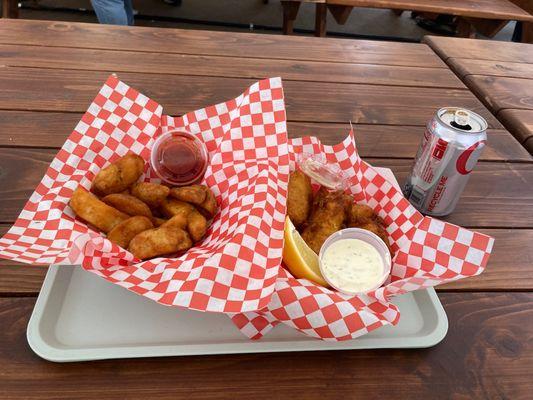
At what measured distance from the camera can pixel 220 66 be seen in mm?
1729

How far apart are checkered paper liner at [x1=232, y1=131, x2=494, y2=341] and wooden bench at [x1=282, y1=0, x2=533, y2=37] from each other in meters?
2.40

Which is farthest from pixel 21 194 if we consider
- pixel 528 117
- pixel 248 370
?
pixel 528 117

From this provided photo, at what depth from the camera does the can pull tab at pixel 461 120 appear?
3.34ft

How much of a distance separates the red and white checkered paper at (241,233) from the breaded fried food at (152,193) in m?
0.11

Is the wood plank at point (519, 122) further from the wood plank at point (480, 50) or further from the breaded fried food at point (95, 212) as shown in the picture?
the breaded fried food at point (95, 212)

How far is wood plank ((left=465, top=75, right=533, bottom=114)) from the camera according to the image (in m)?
1.69

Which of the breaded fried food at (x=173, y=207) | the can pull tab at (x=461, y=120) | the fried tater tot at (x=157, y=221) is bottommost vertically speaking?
the fried tater tot at (x=157, y=221)

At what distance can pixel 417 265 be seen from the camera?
0.90 meters

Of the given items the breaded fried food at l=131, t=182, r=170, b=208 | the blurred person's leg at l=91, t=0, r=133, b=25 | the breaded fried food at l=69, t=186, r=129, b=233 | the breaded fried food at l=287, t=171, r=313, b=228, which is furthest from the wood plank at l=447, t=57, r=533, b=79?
the blurred person's leg at l=91, t=0, r=133, b=25

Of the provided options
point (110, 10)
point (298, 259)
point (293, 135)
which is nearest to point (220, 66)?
point (293, 135)

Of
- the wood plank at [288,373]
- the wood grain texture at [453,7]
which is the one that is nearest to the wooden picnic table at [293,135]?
the wood plank at [288,373]

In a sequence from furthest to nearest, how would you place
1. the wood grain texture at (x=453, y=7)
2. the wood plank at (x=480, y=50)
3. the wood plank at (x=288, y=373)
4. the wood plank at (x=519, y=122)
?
the wood grain texture at (x=453, y=7)
the wood plank at (x=480, y=50)
the wood plank at (x=519, y=122)
the wood plank at (x=288, y=373)

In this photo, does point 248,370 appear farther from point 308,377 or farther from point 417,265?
point 417,265

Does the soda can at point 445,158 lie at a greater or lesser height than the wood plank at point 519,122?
greater
